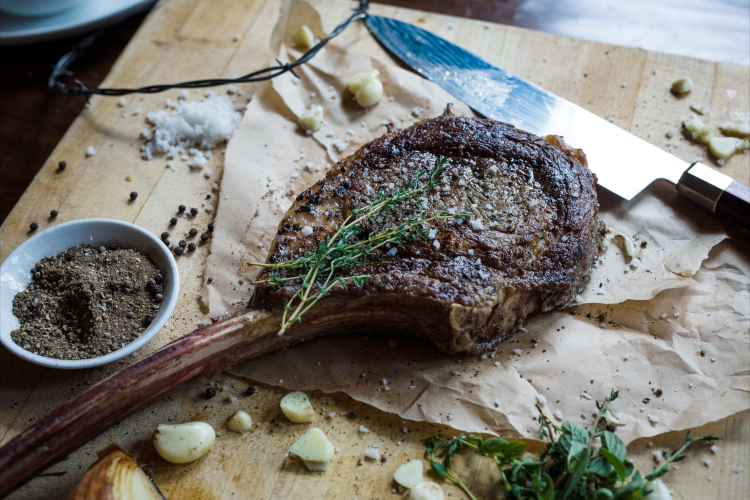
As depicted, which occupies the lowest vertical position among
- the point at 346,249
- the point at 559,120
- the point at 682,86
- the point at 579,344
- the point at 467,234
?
the point at 579,344

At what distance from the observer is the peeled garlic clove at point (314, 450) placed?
2363mm

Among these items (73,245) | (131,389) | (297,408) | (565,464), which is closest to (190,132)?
Answer: (73,245)

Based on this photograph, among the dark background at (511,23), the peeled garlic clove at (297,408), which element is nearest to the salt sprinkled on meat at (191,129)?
the dark background at (511,23)

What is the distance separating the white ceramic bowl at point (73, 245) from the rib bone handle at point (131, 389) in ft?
0.66

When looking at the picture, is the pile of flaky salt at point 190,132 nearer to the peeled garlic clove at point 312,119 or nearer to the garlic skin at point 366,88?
the peeled garlic clove at point 312,119

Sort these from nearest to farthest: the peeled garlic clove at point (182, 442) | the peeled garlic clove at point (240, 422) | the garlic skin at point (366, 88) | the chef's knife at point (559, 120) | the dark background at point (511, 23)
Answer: the peeled garlic clove at point (182, 442) < the peeled garlic clove at point (240, 422) < the chef's knife at point (559, 120) < the garlic skin at point (366, 88) < the dark background at point (511, 23)

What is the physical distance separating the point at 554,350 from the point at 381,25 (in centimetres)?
240

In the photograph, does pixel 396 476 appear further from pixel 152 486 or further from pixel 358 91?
pixel 358 91

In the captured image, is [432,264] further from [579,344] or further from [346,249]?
[579,344]

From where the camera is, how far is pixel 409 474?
2.35 metres

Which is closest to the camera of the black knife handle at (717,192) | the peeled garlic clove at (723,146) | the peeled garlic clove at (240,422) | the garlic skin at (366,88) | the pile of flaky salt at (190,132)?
the peeled garlic clove at (240,422)

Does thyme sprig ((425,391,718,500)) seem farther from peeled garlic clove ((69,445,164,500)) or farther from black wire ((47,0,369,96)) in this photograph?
black wire ((47,0,369,96))

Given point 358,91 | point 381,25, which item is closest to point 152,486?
point 358,91

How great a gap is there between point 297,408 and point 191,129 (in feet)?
5.88
